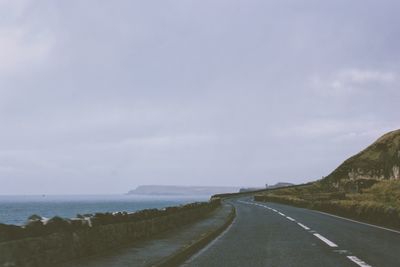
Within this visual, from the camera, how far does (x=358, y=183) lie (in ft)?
288

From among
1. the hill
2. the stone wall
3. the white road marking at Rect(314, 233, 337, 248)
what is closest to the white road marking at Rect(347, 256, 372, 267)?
the white road marking at Rect(314, 233, 337, 248)

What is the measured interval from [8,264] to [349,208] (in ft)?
91.1

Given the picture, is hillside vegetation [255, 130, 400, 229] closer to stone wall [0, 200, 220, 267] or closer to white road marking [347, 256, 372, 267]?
stone wall [0, 200, 220, 267]

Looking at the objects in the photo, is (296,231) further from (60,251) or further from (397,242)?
(60,251)

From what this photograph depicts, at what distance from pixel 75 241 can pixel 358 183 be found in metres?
81.9

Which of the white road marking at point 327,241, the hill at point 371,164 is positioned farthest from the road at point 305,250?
the hill at point 371,164

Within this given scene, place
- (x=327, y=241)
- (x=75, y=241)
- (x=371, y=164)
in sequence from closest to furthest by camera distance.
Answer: (x=75, y=241) < (x=327, y=241) < (x=371, y=164)

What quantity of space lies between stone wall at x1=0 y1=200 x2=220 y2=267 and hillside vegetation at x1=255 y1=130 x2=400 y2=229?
21.6 metres

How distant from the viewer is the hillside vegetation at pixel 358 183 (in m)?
56.1

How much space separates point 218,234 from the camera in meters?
21.0

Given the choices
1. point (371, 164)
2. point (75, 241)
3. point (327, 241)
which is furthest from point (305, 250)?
point (371, 164)

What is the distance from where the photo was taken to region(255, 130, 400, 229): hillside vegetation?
56.1 metres

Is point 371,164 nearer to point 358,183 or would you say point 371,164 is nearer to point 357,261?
point 358,183

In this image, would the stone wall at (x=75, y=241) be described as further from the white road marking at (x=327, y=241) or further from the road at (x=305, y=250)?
the white road marking at (x=327, y=241)
